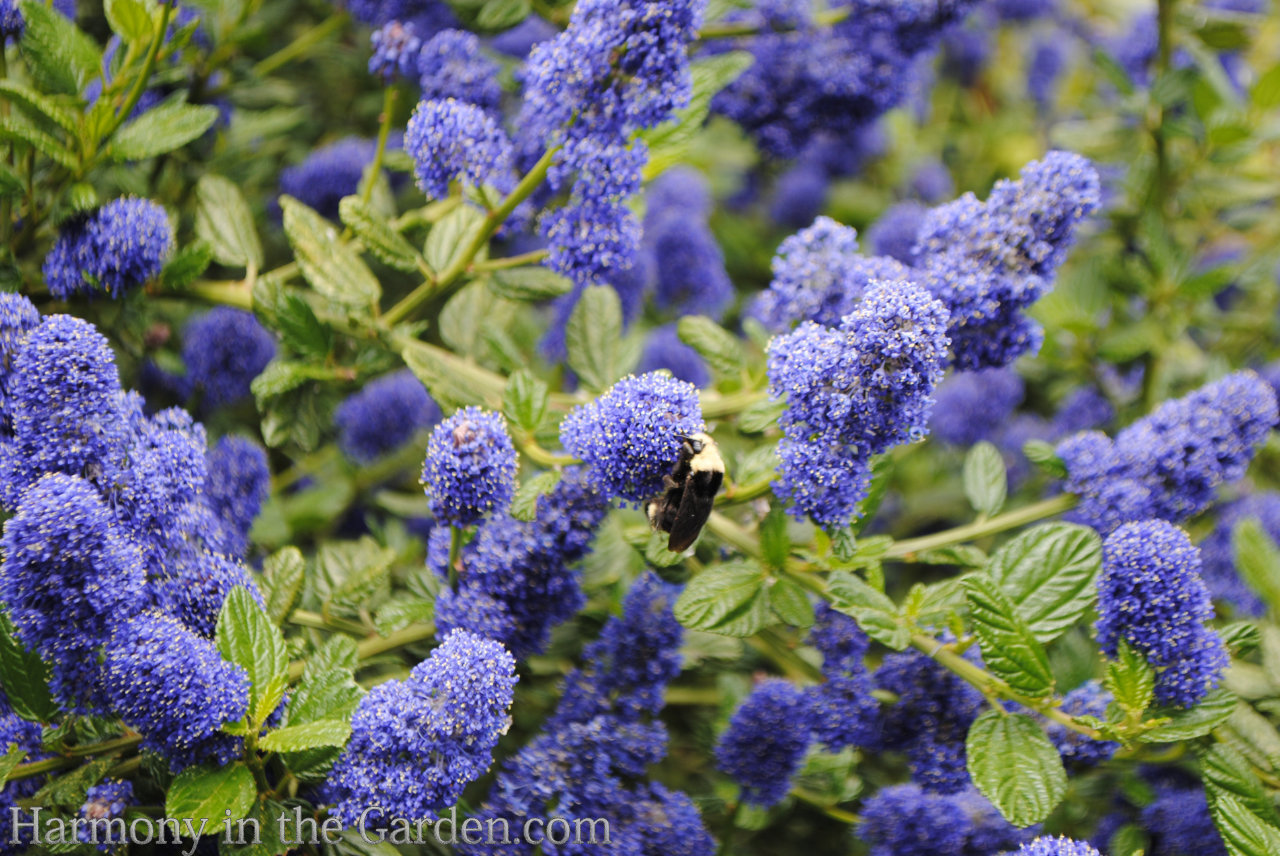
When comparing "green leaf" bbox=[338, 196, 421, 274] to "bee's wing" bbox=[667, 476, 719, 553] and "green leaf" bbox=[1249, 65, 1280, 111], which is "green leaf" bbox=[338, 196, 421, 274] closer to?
"bee's wing" bbox=[667, 476, 719, 553]

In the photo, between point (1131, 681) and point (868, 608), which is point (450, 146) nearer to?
point (868, 608)

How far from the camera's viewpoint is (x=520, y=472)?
195 centimetres

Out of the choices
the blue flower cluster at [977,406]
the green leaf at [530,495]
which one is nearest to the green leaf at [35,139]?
the green leaf at [530,495]

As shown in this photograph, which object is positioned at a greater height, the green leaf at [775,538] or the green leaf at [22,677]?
the green leaf at [775,538]

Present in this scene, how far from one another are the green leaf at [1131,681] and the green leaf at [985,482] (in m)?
0.41

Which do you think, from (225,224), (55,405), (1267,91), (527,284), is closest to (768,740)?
(527,284)

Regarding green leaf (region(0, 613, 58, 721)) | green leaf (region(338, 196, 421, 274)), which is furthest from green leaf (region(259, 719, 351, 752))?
green leaf (region(338, 196, 421, 274))

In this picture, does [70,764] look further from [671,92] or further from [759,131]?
[759,131]

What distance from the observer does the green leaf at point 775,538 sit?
5.29 feet

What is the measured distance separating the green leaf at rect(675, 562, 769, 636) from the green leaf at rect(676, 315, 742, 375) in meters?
0.39

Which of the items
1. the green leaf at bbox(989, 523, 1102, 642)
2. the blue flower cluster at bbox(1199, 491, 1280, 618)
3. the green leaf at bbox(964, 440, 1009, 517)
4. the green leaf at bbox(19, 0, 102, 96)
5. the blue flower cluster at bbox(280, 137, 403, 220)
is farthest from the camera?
the blue flower cluster at bbox(280, 137, 403, 220)

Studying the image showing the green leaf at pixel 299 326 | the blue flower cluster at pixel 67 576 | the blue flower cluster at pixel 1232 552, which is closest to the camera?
the blue flower cluster at pixel 67 576

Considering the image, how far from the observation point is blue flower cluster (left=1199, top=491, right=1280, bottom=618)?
2143 millimetres

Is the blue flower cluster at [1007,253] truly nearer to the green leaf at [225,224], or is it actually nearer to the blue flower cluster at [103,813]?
the green leaf at [225,224]
